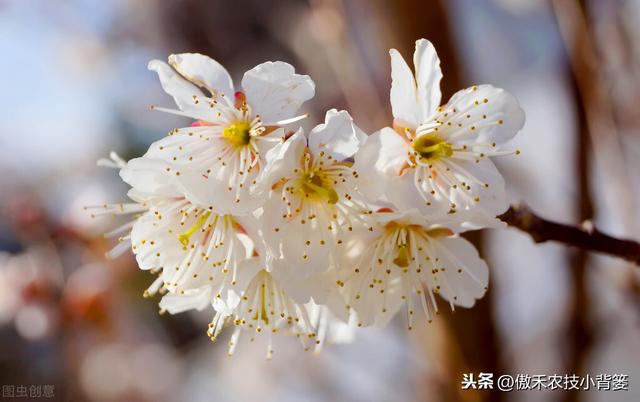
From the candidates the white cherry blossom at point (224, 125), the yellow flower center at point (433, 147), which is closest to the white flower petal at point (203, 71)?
the white cherry blossom at point (224, 125)

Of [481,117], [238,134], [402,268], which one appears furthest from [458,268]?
[238,134]

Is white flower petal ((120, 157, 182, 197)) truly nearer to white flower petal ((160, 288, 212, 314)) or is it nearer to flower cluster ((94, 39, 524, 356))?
flower cluster ((94, 39, 524, 356))

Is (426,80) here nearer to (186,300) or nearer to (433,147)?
(433,147)

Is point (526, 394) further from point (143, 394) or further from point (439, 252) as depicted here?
point (143, 394)

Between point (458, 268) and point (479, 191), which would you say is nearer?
point (479, 191)

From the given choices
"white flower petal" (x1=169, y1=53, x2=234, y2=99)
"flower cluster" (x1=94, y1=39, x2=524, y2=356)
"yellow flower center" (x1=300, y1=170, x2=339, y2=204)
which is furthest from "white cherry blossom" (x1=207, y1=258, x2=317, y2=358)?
"white flower petal" (x1=169, y1=53, x2=234, y2=99)

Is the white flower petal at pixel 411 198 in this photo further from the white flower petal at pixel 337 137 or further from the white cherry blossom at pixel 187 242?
the white cherry blossom at pixel 187 242

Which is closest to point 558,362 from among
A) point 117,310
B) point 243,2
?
point 117,310
